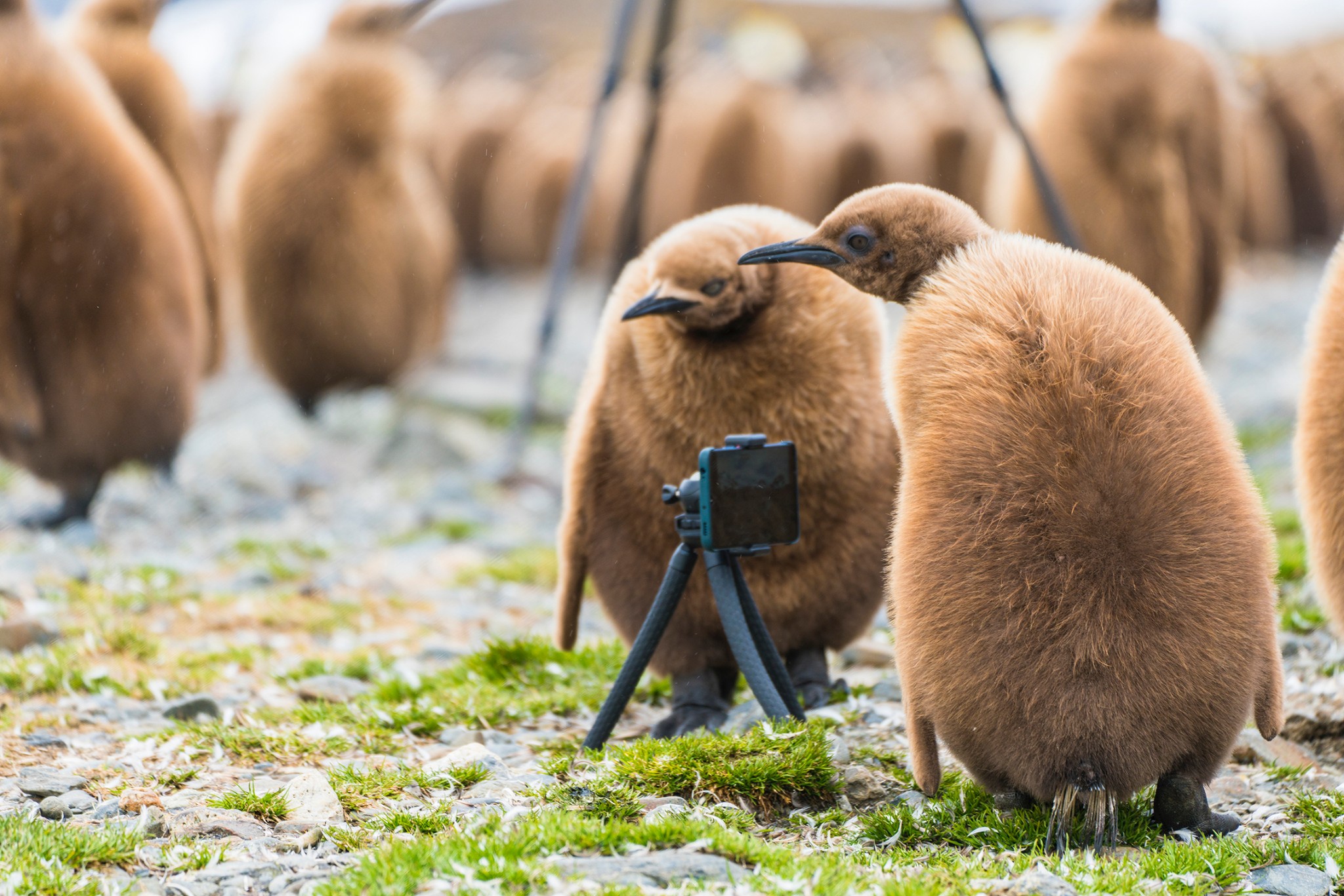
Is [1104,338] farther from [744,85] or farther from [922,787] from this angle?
[744,85]

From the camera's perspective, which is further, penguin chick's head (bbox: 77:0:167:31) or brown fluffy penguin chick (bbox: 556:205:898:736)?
penguin chick's head (bbox: 77:0:167:31)

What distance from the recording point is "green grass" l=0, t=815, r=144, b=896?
2344 mm

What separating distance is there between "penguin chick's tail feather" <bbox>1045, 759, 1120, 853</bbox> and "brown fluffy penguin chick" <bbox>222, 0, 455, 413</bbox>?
5.91m

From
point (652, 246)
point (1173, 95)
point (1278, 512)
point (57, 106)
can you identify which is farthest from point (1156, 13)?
point (57, 106)

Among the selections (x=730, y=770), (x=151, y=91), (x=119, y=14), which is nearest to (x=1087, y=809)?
(x=730, y=770)

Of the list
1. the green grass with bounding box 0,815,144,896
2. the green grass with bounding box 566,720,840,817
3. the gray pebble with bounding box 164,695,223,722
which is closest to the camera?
the green grass with bounding box 0,815,144,896

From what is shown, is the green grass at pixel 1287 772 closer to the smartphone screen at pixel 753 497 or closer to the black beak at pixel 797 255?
the smartphone screen at pixel 753 497

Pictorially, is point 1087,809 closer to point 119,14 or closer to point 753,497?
point 753,497

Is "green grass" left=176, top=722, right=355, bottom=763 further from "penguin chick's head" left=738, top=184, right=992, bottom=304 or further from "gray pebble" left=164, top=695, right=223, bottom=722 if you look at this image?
"penguin chick's head" left=738, top=184, right=992, bottom=304

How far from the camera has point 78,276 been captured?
553cm

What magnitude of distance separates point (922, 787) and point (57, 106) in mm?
4655

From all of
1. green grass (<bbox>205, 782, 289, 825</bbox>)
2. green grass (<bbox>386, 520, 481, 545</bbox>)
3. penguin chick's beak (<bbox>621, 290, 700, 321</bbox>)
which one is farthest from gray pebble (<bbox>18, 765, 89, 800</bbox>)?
green grass (<bbox>386, 520, 481, 545</bbox>)

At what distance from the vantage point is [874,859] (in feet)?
8.55

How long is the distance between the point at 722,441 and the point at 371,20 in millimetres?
5007
